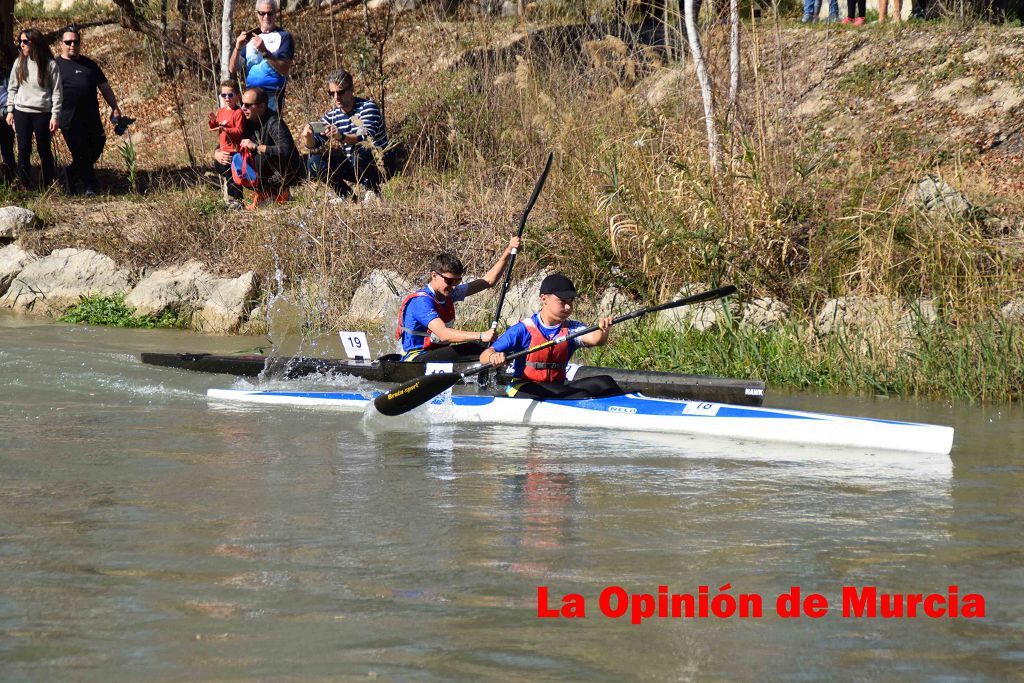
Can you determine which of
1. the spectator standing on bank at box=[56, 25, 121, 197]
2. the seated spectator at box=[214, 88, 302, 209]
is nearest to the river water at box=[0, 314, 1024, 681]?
the seated spectator at box=[214, 88, 302, 209]

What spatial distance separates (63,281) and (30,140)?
227cm

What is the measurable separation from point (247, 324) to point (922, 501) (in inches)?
307

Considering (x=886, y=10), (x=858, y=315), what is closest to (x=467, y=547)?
(x=858, y=315)

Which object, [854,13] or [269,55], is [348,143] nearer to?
[269,55]

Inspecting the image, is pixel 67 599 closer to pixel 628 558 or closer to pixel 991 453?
pixel 628 558

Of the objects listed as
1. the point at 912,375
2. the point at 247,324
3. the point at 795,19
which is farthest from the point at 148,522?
the point at 795,19

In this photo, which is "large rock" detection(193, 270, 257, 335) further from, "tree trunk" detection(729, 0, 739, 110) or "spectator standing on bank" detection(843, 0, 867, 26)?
"spectator standing on bank" detection(843, 0, 867, 26)

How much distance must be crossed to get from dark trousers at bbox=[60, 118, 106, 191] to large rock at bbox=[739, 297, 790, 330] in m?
8.31

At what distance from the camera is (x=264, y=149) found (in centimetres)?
1336

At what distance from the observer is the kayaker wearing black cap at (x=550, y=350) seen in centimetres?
817

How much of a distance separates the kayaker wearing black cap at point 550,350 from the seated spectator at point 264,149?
5.77 metres

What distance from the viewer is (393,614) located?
4.50m

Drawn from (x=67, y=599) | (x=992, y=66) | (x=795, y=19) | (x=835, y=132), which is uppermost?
(x=795, y=19)

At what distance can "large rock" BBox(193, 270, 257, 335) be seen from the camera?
41.0ft
